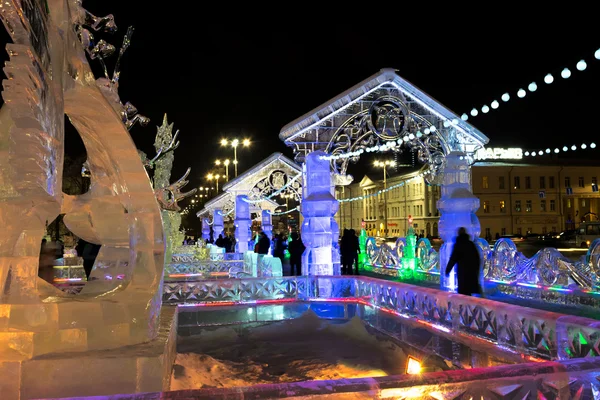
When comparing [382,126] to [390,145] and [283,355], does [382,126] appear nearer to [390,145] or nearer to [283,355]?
[390,145]

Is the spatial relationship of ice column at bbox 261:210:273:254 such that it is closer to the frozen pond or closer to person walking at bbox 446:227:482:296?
the frozen pond

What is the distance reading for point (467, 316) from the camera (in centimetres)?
727

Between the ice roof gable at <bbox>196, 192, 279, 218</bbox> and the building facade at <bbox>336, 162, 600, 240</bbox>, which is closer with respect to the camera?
the ice roof gable at <bbox>196, 192, 279, 218</bbox>

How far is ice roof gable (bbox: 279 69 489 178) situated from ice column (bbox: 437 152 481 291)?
10.1ft

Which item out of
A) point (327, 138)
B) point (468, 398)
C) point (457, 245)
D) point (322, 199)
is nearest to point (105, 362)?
point (468, 398)

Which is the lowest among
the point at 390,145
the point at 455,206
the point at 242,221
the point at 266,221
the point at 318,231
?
the point at 318,231

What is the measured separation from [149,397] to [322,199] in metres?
11.1

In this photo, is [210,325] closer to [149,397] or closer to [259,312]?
[259,312]

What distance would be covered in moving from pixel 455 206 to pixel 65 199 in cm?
874

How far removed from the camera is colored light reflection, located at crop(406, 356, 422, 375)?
229 inches

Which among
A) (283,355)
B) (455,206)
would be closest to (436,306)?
(283,355)

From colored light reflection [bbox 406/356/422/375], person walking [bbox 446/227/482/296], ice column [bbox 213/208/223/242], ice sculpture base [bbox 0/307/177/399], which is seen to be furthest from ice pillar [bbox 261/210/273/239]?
ice sculpture base [bbox 0/307/177/399]

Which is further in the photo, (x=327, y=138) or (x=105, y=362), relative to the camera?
(x=327, y=138)

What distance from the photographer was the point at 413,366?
6.06m
